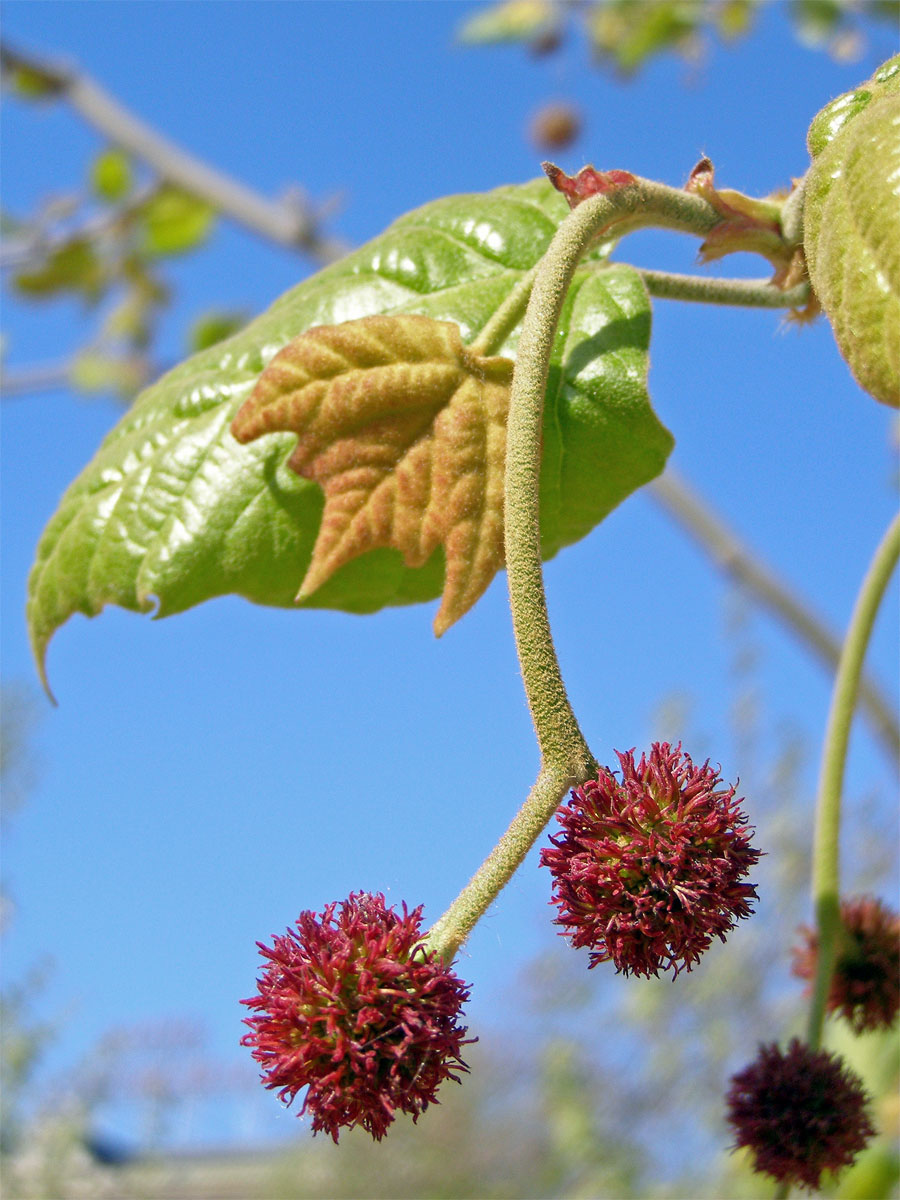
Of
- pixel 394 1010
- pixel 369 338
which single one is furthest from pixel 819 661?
pixel 394 1010

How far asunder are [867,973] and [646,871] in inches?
29.3

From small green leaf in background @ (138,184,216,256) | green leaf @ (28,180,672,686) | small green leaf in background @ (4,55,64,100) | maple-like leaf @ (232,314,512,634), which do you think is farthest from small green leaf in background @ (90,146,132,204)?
maple-like leaf @ (232,314,512,634)

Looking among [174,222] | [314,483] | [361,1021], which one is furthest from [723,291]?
[174,222]

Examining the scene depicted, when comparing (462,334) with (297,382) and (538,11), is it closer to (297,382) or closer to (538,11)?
(297,382)

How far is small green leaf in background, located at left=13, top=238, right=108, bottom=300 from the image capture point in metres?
4.69

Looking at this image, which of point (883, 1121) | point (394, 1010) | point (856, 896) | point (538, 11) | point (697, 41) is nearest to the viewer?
point (394, 1010)

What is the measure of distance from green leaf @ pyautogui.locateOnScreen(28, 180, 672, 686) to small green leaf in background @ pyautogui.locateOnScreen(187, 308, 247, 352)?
135 inches

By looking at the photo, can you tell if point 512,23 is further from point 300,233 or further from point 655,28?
point 300,233

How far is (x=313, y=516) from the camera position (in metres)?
1.32

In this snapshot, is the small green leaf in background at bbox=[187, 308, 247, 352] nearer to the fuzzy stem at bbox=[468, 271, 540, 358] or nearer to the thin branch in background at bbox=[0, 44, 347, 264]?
the thin branch in background at bbox=[0, 44, 347, 264]

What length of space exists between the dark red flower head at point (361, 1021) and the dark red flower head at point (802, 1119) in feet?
1.80

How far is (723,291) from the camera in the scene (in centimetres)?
124

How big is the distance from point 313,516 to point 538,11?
4.86 metres

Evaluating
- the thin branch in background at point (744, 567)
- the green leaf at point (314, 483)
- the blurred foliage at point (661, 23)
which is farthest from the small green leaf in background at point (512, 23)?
the green leaf at point (314, 483)
